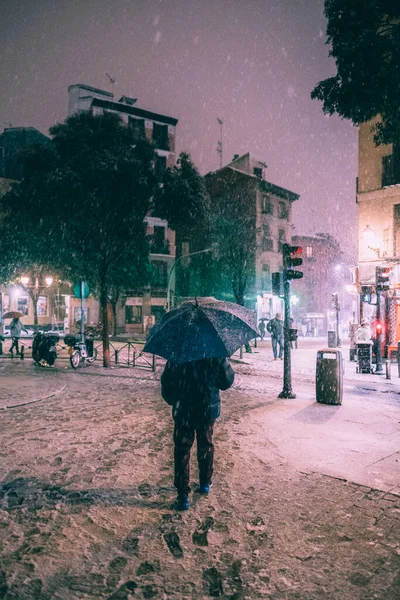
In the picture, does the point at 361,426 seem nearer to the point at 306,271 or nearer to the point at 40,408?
the point at 40,408

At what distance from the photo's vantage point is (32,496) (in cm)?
470

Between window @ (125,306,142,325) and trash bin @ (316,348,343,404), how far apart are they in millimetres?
37230

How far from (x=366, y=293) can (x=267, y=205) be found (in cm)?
2849

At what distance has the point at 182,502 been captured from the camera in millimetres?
4402

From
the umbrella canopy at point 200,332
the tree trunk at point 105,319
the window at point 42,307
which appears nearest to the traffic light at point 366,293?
the tree trunk at point 105,319

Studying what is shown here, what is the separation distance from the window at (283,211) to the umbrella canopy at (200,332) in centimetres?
4570

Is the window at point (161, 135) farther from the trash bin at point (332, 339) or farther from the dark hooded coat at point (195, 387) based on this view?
the dark hooded coat at point (195, 387)

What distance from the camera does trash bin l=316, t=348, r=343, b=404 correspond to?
9440 millimetres

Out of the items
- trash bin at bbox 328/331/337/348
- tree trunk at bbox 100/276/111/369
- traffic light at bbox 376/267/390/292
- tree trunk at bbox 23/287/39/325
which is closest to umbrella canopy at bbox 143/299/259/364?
tree trunk at bbox 100/276/111/369

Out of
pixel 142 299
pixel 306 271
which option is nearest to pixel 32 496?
pixel 142 299

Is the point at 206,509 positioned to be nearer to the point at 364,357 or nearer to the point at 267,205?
the point at 364,357

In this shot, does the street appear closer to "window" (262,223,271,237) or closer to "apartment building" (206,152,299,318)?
"apartment building" (206,152,299,318)

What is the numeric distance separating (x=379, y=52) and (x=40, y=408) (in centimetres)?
1380

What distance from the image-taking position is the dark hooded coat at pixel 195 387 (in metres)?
4.43
